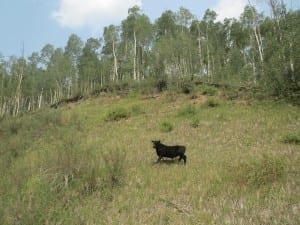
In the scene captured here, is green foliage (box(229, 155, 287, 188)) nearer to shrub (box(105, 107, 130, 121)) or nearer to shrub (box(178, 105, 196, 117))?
shrub (box(178, 105, 196, 117))

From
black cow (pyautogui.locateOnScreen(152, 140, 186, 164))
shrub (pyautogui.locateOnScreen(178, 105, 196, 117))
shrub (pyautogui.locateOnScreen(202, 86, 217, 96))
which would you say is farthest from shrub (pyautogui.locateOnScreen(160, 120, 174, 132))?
shrub (pyautogui.locateOnScreen(202, 86, 217, 96))

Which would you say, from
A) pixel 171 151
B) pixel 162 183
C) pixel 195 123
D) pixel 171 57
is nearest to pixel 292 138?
pixel 171 151

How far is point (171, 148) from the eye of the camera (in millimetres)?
13125

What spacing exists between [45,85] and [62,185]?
2591 inches

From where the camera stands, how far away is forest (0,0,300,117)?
1047 inches

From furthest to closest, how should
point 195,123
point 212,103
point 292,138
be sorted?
point 212,103 → point 195,123 → point 292,138

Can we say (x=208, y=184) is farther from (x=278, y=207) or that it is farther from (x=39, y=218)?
(x=39, y=218)

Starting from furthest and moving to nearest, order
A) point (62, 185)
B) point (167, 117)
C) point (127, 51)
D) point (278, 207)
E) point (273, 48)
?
point (127, 51) → point (273, 48) → point (167, 117) → point (62, 185) → point (278, 207)

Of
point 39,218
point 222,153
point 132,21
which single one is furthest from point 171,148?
point 132,21

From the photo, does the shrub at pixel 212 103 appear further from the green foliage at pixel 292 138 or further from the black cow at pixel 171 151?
the black cow at pixel 171 151

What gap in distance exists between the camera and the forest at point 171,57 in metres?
26.6

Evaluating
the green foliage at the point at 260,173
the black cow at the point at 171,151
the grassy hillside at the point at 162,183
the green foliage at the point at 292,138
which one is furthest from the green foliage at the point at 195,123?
the green foliage at the point at 260,173

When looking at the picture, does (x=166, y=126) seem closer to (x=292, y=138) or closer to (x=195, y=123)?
(x=195, y=123)

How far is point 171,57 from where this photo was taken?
1962 inches
